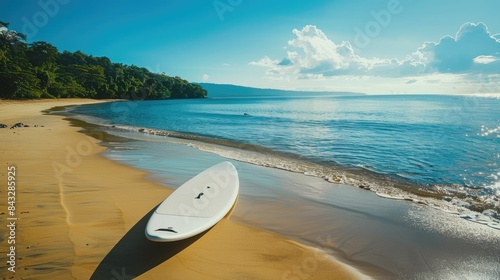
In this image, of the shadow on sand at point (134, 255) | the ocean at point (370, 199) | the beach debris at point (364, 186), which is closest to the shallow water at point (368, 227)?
the ocean at point (370, 199)

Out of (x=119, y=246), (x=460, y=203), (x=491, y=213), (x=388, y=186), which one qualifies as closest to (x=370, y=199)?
(x=388, y=186)

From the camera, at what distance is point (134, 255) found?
4.45 metres

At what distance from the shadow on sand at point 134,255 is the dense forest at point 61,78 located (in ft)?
187

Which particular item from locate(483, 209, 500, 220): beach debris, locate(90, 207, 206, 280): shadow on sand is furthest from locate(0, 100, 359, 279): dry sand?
locate(483, 209, 500, 220): beach debris

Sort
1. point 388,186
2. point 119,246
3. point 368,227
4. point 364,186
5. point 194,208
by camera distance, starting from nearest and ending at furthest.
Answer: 1. point 119,246
2. point 194,208
3. point 368,227
4. point 364,186
5. point 388,186

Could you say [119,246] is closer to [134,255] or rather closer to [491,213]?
[134,255]

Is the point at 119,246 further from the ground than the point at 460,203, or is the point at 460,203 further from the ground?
the point at 119,246

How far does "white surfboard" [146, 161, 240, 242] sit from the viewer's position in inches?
180

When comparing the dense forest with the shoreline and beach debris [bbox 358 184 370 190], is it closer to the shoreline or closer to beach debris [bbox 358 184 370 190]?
the shoreline

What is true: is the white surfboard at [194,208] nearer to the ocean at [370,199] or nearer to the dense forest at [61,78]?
the ocean at [370,199]

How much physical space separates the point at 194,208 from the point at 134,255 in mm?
1603

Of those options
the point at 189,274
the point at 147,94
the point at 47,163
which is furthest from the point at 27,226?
the point at 147,94

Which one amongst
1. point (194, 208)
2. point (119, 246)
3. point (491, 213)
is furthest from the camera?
point (491, 213)

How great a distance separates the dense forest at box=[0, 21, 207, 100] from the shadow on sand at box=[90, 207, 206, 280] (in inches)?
2243
